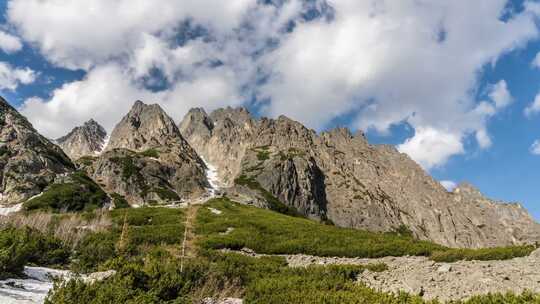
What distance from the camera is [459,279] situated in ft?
54.4

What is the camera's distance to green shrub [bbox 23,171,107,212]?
8919cm

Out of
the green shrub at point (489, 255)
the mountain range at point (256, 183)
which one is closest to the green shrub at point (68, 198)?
the mountain range at point (256, 183)

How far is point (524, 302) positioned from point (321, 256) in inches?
831

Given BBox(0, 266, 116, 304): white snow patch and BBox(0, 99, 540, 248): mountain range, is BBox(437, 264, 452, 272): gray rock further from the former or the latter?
BBox(0, 99, 540, 248): mountain range

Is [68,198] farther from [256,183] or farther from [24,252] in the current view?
[24,252]

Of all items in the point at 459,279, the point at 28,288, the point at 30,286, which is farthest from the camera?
the point at 459,279

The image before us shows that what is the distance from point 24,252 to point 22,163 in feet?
424

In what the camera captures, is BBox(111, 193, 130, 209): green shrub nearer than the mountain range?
Yes

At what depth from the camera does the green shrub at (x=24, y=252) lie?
12.1 metres

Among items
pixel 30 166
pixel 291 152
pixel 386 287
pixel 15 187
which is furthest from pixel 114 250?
pixel 291 152

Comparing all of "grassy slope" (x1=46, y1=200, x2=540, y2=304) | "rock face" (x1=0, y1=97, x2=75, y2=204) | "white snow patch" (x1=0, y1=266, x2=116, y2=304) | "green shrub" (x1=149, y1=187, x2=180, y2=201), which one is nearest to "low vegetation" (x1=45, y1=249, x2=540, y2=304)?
"grassy slope" (x1=46, y1=200, x2=540, y2=304)

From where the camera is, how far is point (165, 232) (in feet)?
112

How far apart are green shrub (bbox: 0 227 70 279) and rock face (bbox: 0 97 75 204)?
105m

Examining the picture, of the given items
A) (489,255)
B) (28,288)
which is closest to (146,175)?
(489,255)
